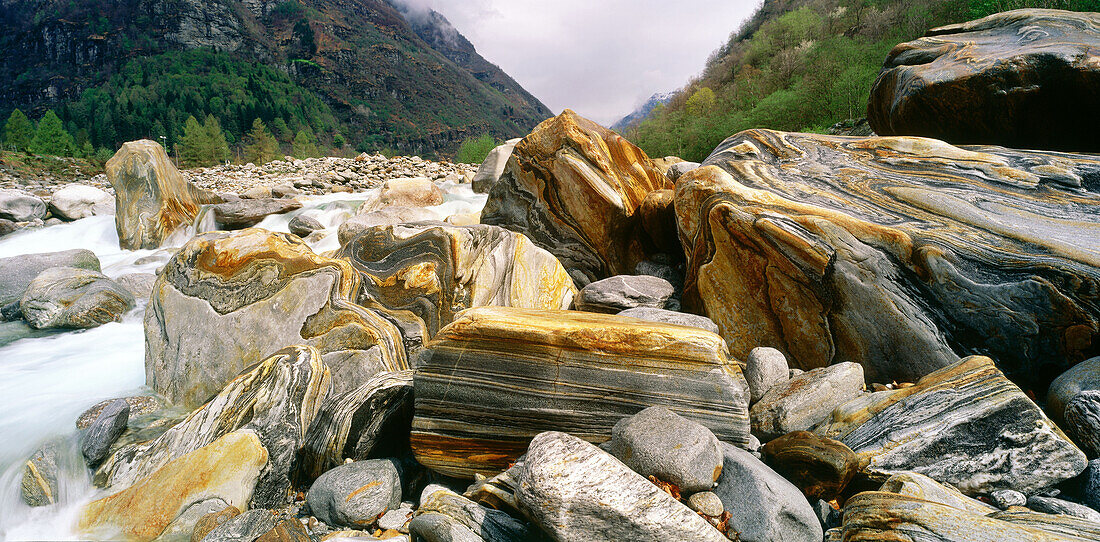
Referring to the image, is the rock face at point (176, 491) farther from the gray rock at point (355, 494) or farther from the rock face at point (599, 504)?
the rock face at point (599, 504)

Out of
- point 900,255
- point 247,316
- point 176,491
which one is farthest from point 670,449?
point 247,316

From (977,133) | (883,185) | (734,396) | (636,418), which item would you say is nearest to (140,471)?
(636,418)

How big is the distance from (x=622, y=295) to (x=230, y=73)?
441 ft

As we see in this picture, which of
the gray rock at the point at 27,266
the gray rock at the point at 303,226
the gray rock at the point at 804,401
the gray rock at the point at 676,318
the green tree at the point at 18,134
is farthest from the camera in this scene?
the green tree at the point at 18,134

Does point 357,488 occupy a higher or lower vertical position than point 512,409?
lower

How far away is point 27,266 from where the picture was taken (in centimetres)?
907

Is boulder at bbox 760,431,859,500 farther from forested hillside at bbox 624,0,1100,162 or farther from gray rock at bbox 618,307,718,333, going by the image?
forested hillside at bbox 624,0,1100,162

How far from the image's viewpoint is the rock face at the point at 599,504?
76.7 inches

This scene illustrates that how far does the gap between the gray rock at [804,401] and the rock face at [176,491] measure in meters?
3.40

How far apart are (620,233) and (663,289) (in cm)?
144

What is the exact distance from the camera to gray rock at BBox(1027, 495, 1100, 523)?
196 cm

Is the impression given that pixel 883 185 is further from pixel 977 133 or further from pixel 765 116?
pixel 765 116

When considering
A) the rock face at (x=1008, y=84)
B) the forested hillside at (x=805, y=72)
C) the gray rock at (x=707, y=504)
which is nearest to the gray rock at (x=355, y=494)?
the gray rock at (x=707, y=504)

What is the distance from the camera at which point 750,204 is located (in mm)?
4145
